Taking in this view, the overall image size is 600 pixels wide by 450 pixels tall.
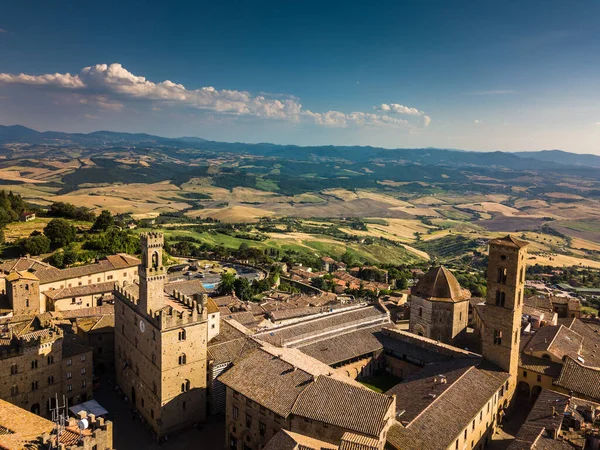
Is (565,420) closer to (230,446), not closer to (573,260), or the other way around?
(230,446)

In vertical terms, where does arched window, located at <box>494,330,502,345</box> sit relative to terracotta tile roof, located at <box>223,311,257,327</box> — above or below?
above

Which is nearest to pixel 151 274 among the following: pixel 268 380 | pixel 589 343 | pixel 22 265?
pixel 268 380

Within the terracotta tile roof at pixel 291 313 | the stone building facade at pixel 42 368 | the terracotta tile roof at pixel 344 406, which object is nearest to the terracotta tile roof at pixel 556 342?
the terracotta tile roof at pixel 344 406

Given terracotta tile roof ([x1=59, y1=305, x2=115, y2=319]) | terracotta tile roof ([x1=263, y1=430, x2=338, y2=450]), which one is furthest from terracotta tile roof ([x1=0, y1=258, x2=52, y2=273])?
terracotta tile roof ([x1=263, y1=430, x2=338, y2=450])

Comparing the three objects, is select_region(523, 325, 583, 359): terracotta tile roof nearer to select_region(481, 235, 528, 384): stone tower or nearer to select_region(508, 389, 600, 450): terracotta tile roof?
select_region(481, 235, 528, 384): stone tower

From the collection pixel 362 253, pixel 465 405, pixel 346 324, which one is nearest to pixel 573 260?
pixel 362 253

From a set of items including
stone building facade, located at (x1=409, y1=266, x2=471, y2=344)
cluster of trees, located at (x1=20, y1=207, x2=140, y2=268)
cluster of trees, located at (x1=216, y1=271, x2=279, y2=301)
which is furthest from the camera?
cluster of trees, located at (x1=216, y1=271, x2=279, y2=301)

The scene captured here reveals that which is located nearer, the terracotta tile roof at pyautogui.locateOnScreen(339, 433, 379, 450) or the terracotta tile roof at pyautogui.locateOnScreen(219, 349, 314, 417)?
the terracotta tile roof at pyautogui.locateOnScreen(339, 433, 379, 450)
